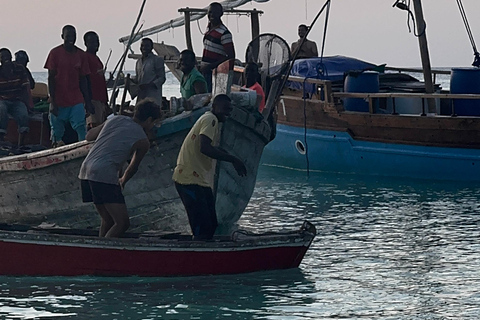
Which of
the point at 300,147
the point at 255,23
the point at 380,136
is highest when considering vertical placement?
the point at 255,23

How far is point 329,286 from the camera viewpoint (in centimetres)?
1004

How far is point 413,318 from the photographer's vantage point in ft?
28.8

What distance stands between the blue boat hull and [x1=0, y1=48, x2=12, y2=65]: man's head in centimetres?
731

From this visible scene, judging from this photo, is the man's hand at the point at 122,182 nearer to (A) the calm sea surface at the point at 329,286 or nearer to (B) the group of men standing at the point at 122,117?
(B) the group of men standing at the point at 122,117

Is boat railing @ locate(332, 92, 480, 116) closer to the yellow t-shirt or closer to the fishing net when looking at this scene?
the fishing net

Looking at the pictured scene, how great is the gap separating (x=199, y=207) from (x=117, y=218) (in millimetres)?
849

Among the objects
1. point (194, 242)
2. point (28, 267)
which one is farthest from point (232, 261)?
point (28, 267)

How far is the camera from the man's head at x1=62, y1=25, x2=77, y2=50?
12.8 m

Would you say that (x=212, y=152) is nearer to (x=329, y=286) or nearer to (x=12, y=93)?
(x=329, y=286)

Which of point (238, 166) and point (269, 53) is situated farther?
point (269, 53)

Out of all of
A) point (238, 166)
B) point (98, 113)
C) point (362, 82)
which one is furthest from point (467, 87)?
point (238, 166)

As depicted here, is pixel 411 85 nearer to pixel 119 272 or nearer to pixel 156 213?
pixel 156 213

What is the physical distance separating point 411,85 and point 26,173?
33.5 feet

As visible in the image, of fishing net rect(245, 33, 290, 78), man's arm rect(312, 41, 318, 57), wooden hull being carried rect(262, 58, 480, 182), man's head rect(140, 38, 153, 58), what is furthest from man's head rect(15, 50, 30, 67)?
man's arm rect(312, 41, 318, 57)
